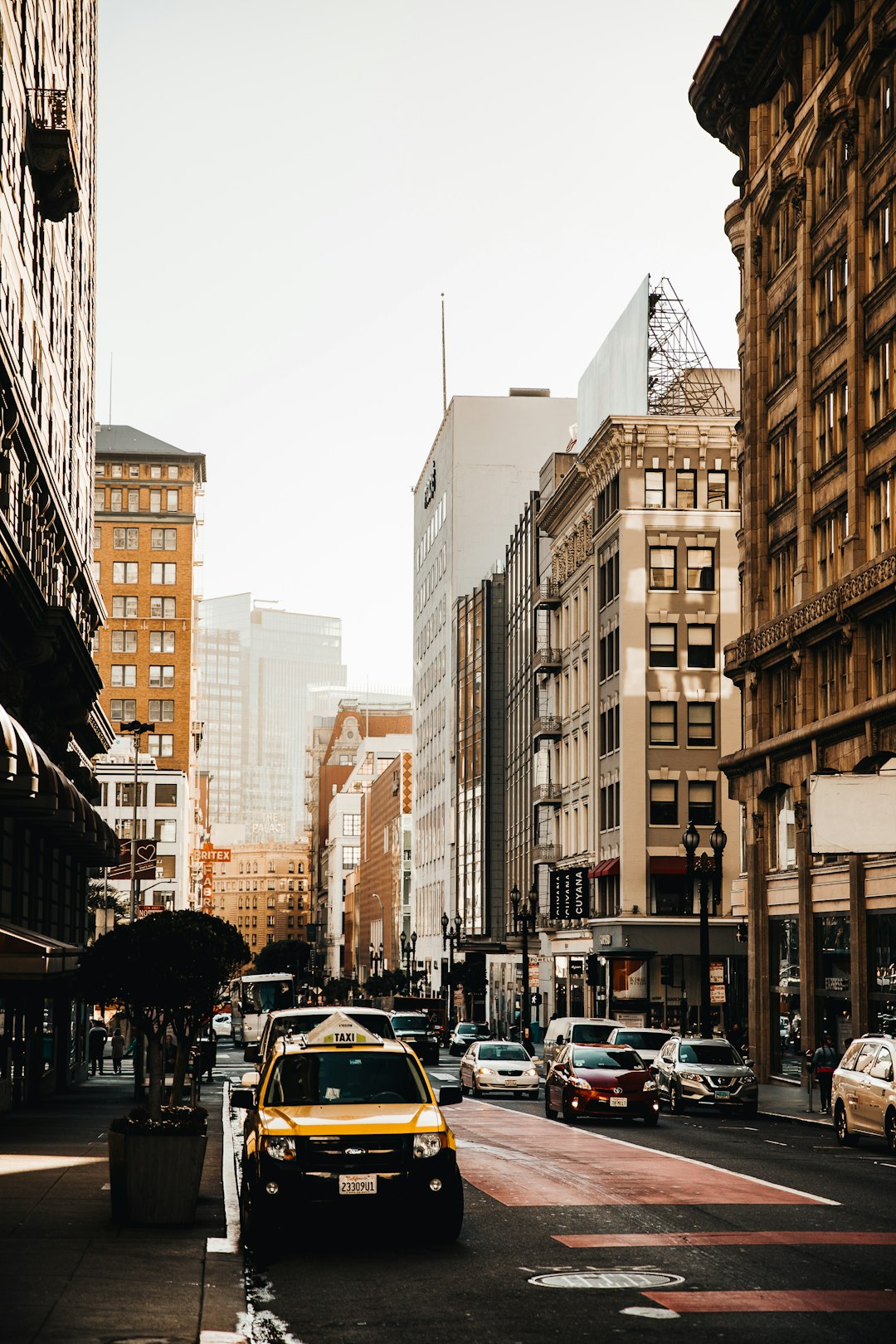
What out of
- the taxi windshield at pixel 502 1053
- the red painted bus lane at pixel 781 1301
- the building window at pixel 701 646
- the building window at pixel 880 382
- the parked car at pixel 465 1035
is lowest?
the parked car at pixel 465 1035

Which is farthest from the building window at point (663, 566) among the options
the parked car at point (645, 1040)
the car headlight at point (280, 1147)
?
the car headlight at point (280, 1147)

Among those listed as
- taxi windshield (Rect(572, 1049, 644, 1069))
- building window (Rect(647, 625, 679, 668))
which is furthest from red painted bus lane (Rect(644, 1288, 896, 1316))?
building window (Rect(647, 625, 679, 668))

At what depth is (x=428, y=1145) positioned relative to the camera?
15.1 meters

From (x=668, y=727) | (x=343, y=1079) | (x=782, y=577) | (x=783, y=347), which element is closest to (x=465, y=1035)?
(x=668, y=727)

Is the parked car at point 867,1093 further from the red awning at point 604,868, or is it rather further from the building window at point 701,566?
the building window at point 701,566

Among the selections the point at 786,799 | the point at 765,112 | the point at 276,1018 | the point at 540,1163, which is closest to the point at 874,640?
the point at 786,799

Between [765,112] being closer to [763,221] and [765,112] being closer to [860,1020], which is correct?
[763,221]

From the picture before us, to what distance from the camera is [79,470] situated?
57000 millimetres

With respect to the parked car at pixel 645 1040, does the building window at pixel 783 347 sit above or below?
above

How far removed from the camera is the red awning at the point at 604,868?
74.8 meters

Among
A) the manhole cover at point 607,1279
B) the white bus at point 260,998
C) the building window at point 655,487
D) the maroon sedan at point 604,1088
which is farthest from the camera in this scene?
the white bus at point 260,998

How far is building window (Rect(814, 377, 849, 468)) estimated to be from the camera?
162 feet

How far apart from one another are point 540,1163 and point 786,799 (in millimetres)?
30505

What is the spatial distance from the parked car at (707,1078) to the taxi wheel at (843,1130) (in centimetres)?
776
